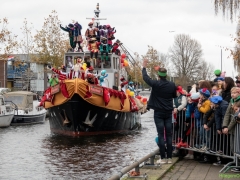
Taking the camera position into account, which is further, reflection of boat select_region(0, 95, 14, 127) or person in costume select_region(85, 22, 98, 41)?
reflection of boat select_region(0, 95, 14, 127)

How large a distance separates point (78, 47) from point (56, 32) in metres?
29.4

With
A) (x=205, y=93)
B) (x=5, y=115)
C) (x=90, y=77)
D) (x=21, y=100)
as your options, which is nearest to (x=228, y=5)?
(x=205, y=93)

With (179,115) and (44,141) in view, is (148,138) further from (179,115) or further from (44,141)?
(179,115)

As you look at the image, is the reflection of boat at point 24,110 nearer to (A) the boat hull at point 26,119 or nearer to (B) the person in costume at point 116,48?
(A) the boat hull at point 26,119

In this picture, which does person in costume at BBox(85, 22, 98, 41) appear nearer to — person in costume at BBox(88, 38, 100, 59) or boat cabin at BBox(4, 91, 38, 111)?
person in costume at BBox(88, 38, 100, 59)

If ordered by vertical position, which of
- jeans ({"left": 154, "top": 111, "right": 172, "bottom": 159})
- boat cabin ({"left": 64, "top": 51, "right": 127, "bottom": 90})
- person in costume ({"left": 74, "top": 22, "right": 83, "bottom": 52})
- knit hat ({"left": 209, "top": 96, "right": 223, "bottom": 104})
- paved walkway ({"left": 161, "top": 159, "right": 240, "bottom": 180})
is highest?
person in costume ({"left": 74, "top": 22, "right": 83, "bottom": 52})

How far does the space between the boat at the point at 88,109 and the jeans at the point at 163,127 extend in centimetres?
1082

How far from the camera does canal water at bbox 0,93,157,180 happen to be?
13.5 m

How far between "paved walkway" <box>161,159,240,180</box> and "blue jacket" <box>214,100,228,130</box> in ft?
2.70

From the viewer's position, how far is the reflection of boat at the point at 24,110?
1310 inches

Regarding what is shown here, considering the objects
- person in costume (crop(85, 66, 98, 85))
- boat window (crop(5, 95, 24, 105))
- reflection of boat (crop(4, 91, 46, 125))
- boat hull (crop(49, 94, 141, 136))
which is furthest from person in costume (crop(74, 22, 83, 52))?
boat window (crop(5, 95, 24, 105))

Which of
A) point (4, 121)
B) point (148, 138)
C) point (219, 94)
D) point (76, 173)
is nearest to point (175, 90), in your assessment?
point (219, 94)

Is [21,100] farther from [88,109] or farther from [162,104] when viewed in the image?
[162,104]

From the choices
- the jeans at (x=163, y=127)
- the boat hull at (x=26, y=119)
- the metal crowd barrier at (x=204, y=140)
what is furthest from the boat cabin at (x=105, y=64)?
the jeans at (x=163, y=127)
